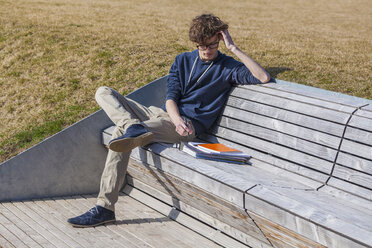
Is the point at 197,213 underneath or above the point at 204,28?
underneath

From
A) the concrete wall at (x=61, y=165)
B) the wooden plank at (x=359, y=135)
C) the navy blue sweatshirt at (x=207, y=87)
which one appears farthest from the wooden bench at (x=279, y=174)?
the concrete wall at (x=61, y=165)

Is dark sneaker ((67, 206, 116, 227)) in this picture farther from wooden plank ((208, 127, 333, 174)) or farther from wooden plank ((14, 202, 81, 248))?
wooden plank ((208, 127, 333, 174))

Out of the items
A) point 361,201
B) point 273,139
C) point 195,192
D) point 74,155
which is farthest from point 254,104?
point 74,155

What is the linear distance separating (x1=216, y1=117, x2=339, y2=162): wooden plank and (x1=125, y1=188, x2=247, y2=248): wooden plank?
81 cm

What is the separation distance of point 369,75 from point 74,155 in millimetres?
3930

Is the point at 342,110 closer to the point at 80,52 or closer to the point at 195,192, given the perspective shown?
the point at 195,192

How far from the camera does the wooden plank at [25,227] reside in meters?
3.64

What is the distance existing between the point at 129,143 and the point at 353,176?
1.68 m

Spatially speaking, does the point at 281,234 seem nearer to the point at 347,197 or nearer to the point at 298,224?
the point at 298,224

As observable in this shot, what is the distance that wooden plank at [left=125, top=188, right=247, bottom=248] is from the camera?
3781mm

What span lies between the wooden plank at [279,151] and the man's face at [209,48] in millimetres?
653

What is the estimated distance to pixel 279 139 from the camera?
3.96 metres

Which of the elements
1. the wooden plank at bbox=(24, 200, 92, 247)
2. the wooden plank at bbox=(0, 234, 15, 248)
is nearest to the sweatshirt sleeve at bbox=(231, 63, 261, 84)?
the wooden plank at bbox=(24, 200, 92, 247)

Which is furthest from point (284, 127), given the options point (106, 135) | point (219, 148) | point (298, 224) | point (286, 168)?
point (106, 135)
